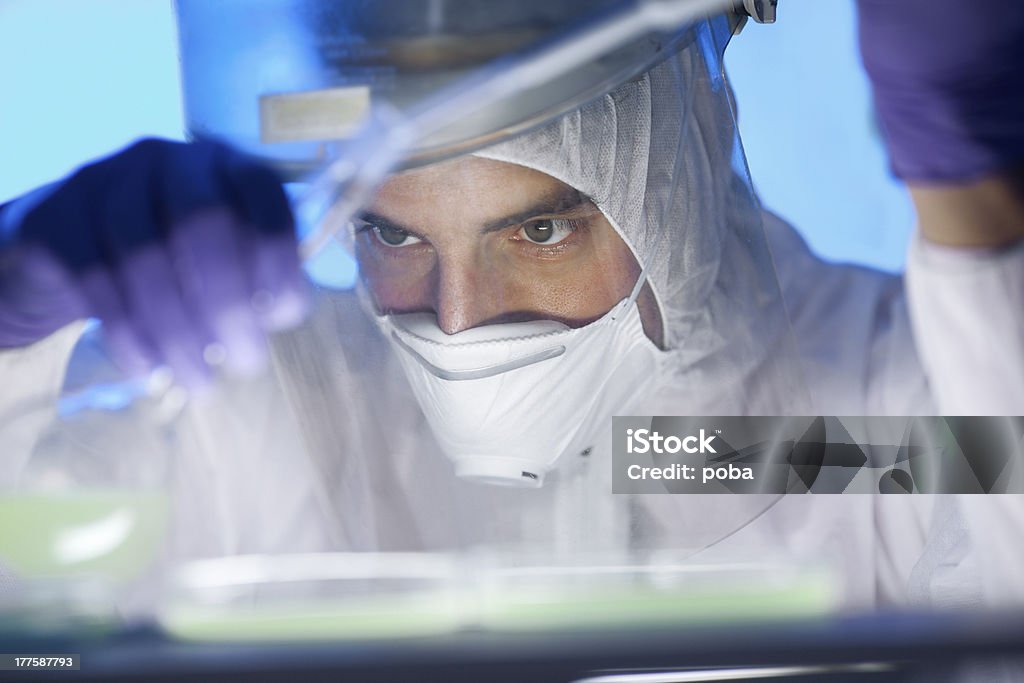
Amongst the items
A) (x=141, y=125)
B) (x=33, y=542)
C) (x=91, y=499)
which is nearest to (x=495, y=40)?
(x=141, y=125)

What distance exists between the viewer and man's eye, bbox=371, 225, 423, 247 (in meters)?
1.56

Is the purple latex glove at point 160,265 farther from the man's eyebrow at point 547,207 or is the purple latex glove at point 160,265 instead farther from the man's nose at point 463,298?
the man's eyebrow at point 547,207

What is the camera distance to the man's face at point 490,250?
1556 mm

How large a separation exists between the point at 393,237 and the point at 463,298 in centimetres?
15

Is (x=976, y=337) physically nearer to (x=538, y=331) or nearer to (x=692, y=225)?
(x=692, y=225)

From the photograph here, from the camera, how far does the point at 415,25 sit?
4.82 feet

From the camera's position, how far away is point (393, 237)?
1571 millimetres

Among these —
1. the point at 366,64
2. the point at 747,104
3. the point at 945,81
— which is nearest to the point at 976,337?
the point at 945,81

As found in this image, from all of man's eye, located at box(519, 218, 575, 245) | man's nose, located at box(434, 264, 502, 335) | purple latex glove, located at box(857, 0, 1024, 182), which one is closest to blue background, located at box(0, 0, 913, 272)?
purple latex glove, located at box(857, 0, 1024, 182)

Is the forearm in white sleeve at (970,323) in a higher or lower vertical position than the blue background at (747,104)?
lower

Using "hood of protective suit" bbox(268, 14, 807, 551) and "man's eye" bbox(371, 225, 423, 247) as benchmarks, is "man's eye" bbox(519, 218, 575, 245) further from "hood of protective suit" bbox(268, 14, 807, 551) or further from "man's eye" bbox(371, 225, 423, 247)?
"man's eye" bbox(371, 225, 423, 247)

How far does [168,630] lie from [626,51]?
116 cm

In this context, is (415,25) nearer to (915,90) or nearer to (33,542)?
(915,90)

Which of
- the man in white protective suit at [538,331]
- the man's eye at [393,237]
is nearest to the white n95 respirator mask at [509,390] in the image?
the man in white protective suit at [538,331]
